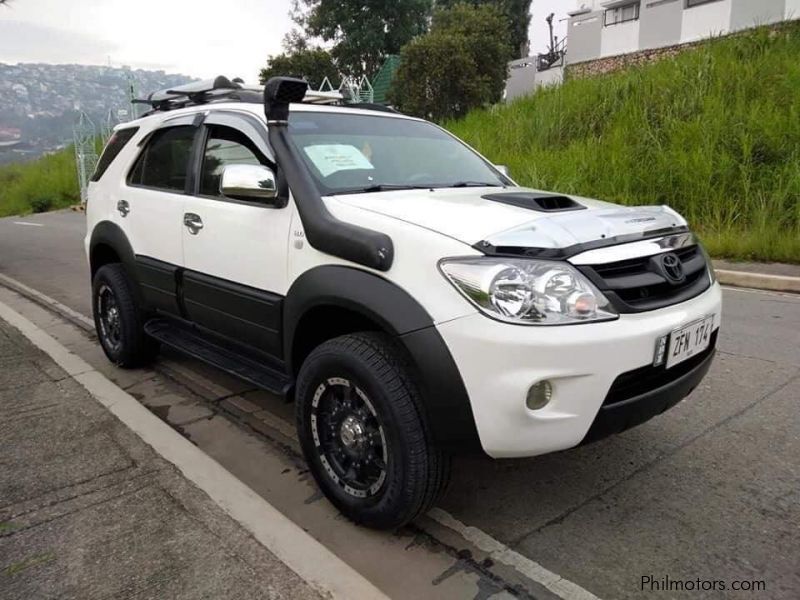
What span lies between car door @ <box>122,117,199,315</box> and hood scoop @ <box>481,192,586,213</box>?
72.7 inches

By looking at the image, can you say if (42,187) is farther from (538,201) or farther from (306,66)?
(538,201)

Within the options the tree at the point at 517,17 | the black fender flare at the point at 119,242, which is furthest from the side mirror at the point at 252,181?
the tree at the point at 517,17

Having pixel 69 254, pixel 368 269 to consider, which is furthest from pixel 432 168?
pixel 69 254

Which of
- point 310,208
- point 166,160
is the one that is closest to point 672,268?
point 310,208

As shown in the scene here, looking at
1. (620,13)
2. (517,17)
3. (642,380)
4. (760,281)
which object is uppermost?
(517,17)

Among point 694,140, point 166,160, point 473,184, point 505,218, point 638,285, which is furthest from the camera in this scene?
point 694,140

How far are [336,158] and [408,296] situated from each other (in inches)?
41.4

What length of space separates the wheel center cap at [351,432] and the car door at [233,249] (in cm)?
59

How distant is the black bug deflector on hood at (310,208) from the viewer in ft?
7.73

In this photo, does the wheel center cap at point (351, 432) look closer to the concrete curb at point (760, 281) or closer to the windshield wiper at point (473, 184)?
the windshield wiper at point (473, 184)

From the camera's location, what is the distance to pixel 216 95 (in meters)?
4.00

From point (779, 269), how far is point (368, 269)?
6.74 meters

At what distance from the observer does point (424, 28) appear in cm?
3212

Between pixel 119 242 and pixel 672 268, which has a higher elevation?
pixel 672 268
